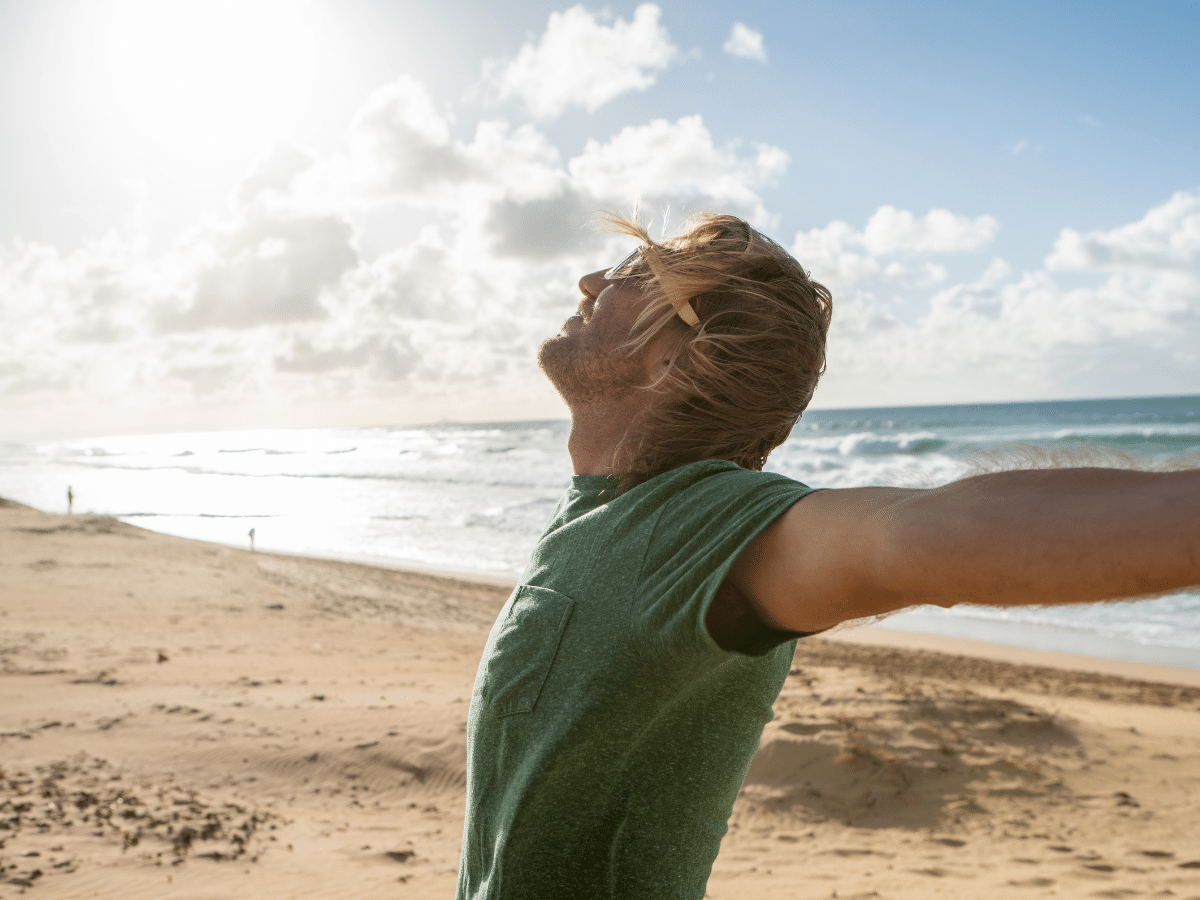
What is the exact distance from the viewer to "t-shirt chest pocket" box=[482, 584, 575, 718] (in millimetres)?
1130

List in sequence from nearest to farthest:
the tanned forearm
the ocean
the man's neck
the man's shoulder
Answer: the tanned forearm < the man's shoulder < the man's neck < the ocean

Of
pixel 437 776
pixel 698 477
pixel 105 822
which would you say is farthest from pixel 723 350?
pixel 437 776

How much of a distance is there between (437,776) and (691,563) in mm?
6064

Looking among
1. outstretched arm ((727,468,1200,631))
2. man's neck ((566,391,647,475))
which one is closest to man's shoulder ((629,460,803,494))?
outstretched arm ((727,468,1200,631))

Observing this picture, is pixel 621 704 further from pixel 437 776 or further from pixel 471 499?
pixel 471 499

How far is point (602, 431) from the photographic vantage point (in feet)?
4.99

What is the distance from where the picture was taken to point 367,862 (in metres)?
4.76

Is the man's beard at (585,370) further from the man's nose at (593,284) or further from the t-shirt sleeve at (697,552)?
the t-shirt sleeve at (697,552)

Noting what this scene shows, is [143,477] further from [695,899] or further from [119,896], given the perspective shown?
[695,899]

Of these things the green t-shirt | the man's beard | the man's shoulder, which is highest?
the man's beard

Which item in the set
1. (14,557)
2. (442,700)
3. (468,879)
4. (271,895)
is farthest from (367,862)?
(14,557)

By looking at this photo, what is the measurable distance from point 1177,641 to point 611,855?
40.2 feet

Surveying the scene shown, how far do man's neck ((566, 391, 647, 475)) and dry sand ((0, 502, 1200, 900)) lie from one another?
151 inches

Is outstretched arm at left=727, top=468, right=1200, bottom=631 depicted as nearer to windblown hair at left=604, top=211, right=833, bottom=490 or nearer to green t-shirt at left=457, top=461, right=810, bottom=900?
green t-shirt at left=457, top=461, right=810, bottom=900
